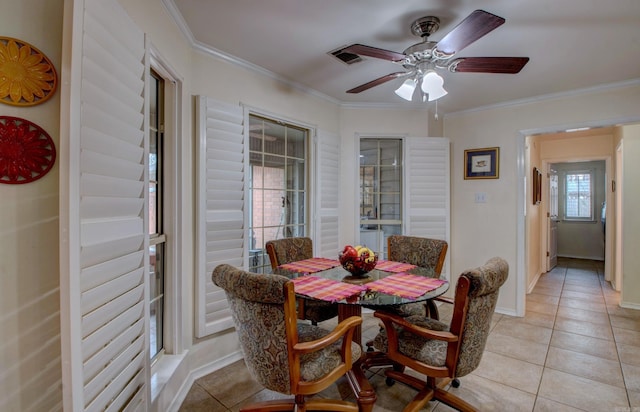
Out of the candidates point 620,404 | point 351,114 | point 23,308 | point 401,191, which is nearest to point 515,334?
point 620,404

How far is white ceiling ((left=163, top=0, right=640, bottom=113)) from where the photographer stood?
181cm

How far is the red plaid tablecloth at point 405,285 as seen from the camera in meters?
1.77

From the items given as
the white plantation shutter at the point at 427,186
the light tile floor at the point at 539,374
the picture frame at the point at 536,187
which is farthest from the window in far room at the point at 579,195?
the white plantation shutter at the point at 427,186

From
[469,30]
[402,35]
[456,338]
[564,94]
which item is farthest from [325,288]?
[564,94]

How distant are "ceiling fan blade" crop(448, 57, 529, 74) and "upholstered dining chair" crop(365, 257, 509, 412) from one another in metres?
1.15

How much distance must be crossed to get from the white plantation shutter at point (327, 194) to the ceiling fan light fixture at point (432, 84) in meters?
1.46

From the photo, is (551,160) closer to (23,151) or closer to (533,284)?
(533,284)

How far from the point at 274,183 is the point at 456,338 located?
6.71ft

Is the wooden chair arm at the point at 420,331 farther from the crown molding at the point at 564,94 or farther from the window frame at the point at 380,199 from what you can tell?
the crown molding at the point at 564,94

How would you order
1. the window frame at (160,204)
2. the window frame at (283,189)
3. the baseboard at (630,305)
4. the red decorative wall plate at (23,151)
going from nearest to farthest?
the red decorative wall plate at (23,151) → the window frame at (160,204) → the window frame at (283,189) → the baseboard at (630,305)

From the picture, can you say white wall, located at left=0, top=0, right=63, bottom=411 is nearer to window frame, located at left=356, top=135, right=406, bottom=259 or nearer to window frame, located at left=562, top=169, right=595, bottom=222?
window frame, located at left=356, top=135, right=406, bottom=259

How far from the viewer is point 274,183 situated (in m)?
3.00

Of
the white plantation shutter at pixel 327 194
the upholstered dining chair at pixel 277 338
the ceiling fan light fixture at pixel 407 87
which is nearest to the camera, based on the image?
the upholstered dining chair at pixel 277 338

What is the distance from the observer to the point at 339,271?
2.30 metres
